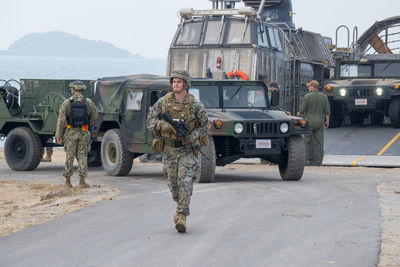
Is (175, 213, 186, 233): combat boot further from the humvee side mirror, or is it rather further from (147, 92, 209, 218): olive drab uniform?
the humvee side mirror

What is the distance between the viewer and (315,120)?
1761 cm

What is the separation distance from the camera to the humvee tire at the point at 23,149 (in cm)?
1784

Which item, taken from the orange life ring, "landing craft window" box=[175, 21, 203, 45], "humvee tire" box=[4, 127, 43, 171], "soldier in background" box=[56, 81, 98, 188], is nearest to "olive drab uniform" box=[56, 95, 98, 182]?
"soldier in background" box=[56, 81, 98, 188]

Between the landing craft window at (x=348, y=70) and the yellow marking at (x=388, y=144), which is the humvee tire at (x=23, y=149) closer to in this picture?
the yellow marking at (x=388, y=144)

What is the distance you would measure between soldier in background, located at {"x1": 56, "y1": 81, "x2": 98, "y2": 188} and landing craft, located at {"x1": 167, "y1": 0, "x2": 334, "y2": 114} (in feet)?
29.7

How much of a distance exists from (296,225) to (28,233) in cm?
280

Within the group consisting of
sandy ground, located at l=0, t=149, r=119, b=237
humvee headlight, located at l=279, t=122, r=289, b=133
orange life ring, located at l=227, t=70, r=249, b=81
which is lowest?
sandy ground, located at l=0, t=149, r=119, b=237

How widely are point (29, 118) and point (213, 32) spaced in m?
7.79

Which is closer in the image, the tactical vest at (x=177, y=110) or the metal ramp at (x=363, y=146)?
the tactical vest at (x=177, y=110)

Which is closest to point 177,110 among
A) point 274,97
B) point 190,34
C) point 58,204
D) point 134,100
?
point 58,204

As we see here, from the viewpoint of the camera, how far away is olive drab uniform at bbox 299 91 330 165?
17578mm

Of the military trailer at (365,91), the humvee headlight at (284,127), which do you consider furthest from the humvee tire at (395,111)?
the humvee headlight at (284,127)

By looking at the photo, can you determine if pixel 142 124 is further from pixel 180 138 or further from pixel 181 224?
pixel 181 224

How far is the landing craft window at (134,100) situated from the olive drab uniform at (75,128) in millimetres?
1751
